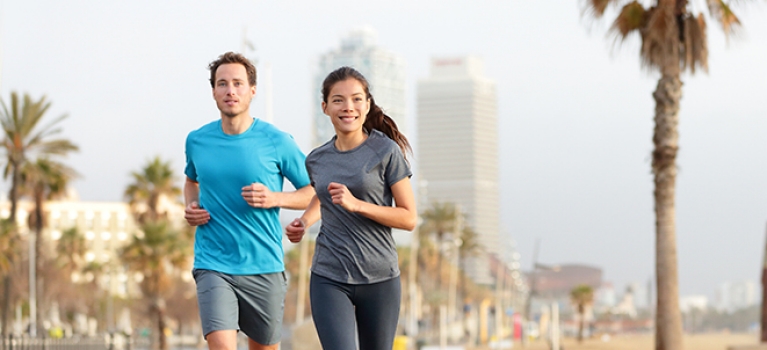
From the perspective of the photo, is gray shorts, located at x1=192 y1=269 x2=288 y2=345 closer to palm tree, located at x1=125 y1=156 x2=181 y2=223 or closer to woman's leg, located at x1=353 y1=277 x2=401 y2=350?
woman's leg, located at x1=353 y1=277 x2=401 y2=350

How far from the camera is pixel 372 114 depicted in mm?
5590

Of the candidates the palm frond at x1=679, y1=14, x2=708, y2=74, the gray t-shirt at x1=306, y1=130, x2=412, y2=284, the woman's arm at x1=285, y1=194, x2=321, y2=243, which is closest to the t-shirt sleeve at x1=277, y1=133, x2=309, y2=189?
the woman's arm at x1=285, y1=194, x2=321, y2=243

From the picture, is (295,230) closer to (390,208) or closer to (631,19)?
(390,208)

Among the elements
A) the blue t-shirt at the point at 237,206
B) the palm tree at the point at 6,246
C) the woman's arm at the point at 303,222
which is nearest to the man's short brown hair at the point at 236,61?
the blue t-shirt at the point at 237,206

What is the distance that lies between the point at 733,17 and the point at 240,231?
65.8ft

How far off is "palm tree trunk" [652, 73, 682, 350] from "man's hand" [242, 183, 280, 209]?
18.2m

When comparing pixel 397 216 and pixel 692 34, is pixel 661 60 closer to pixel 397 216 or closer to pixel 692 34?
pixel 692 34

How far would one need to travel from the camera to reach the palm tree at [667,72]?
75.1 feet

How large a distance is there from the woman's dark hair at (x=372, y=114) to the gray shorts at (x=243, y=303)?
0.94m

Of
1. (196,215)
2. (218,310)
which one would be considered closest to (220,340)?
(218,310)

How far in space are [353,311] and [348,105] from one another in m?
0.95

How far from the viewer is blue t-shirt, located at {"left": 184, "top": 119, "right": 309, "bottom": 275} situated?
5.79 meters

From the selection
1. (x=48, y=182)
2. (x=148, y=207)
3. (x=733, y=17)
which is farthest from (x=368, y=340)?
(x=148, y=207)

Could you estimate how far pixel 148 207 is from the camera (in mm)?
59469
